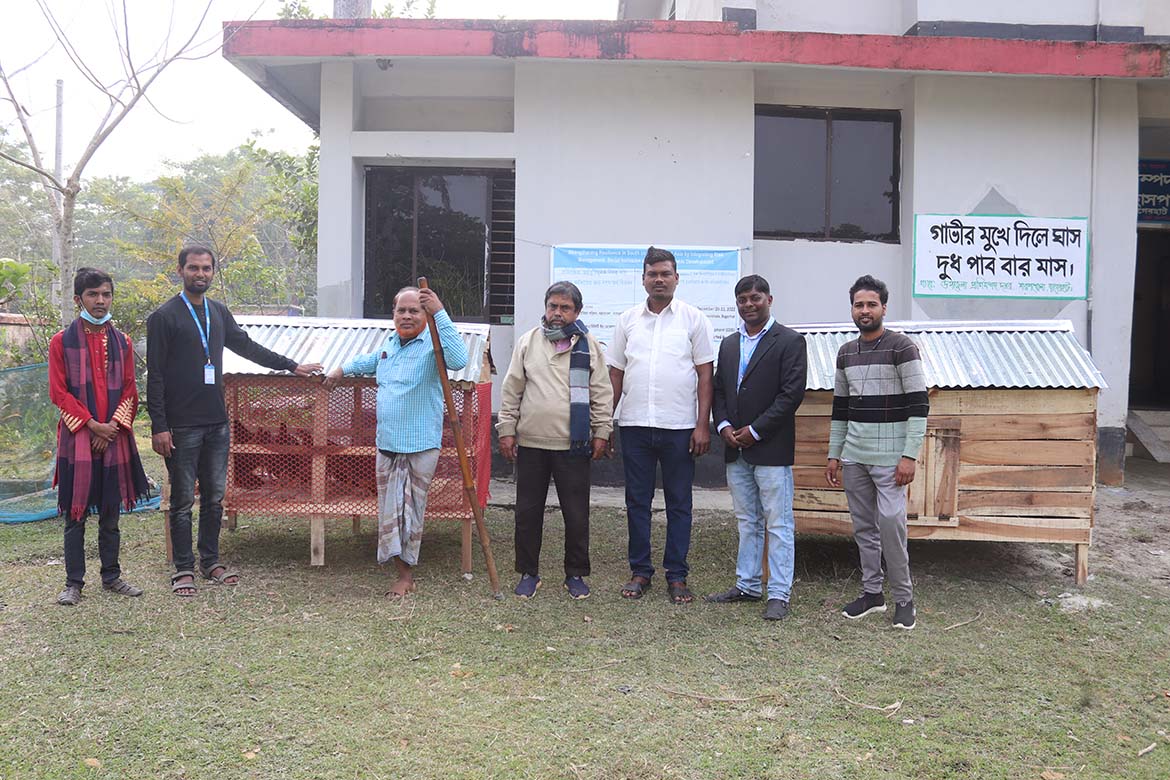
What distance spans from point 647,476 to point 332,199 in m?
4.74

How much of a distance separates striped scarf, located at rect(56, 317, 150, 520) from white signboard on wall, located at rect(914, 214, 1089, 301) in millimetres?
6783

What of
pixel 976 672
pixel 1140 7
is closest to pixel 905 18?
pixel 1140 7

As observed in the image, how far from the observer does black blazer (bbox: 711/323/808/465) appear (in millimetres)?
4363

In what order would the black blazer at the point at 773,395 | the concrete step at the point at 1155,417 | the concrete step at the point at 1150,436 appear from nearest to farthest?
the black blazer at the point at 773,395
the concrete step at the point at 1150,436
the concrete step at the point at 1155,417

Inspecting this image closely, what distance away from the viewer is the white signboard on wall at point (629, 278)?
7.75m

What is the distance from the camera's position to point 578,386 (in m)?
4.54

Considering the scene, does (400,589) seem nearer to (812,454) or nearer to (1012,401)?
(812,454)

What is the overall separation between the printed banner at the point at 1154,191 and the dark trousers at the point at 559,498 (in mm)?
8987

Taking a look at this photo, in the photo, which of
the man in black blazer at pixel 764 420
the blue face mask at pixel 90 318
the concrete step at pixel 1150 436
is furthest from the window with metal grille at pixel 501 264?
the concrete step at pixel 1150 436

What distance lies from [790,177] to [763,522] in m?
4.70

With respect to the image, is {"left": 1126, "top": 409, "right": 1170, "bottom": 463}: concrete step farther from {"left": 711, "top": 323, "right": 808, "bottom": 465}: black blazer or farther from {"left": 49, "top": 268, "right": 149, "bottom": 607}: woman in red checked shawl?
{"left": 49, "top": 268, "right": 149, "bottom": 607}: woman in red checked shawl

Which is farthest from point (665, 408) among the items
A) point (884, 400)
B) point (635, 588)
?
point (884, 400)

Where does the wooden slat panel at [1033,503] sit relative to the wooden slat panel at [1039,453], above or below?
below

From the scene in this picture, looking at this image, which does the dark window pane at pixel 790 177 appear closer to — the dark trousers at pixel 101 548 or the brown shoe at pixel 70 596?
the dark trousers at pixel 101 548
